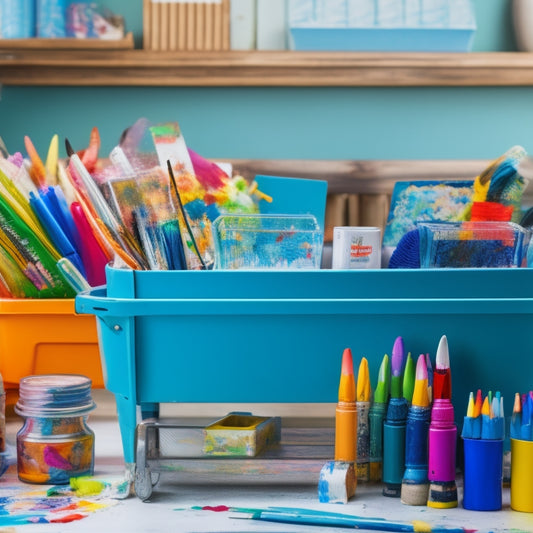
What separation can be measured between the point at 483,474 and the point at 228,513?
0.75 ft

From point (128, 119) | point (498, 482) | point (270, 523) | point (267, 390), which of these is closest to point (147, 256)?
point (267, 390)

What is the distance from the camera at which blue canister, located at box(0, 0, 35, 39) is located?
208cm

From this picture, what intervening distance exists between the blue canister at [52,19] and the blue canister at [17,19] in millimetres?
17

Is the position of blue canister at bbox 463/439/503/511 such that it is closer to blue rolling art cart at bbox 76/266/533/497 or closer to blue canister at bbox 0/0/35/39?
blue rolling art cart at bbox 76/266/533/497

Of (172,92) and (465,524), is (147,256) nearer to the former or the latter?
(465,524)

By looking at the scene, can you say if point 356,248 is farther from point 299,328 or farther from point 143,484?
point 143,484

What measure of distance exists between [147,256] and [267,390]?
184 mm

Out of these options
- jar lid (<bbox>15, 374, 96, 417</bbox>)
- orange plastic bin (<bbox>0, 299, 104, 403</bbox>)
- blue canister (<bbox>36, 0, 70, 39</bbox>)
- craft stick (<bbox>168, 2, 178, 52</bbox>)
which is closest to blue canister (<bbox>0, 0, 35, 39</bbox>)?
blue canister (<bbox>36, 0, 70, 39</bbox>)

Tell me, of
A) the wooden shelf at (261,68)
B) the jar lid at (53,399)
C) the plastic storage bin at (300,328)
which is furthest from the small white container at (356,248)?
the wooden shelf at (261,68)

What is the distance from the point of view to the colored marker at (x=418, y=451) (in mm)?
802

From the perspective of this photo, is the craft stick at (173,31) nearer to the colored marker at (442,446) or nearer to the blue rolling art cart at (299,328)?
the blue rolling art cart at (299,328)

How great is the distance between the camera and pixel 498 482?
2.61 feet

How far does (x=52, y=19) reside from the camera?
209cm

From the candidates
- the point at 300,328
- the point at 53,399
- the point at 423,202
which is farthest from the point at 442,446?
the point at 423,202
